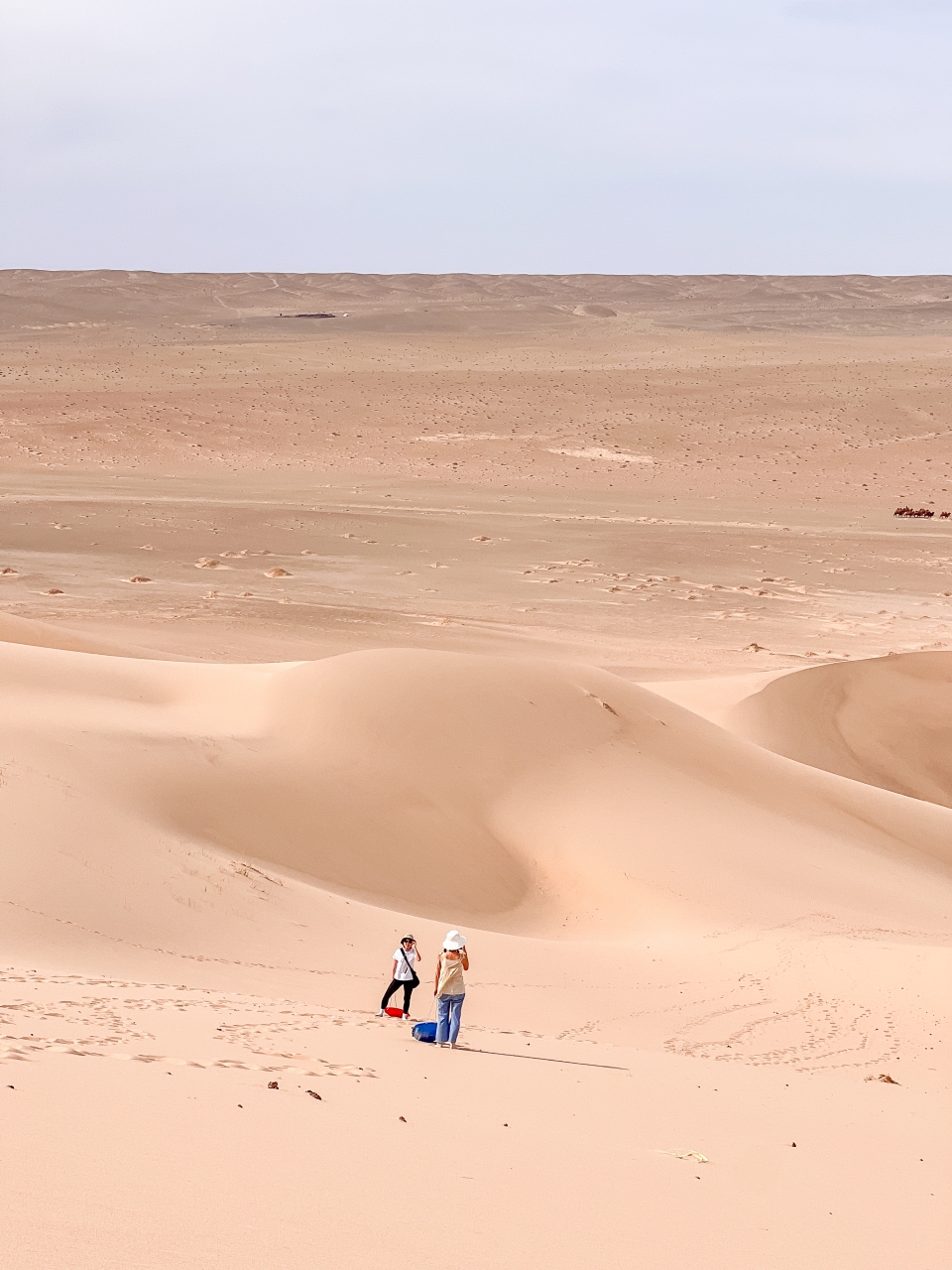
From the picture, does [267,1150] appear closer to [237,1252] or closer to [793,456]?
[237,1252]

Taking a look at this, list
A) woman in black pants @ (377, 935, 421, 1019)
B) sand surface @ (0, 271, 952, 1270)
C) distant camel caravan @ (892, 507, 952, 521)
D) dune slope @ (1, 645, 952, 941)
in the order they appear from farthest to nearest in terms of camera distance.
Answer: distant camel caravan @ (892, 507, 952, 521) → dune slope @ (1, 645, 952, 941) → woman in black pants @ (377, 935, 421, 1019) → sand surface @ (0, 271, 952, 1270)

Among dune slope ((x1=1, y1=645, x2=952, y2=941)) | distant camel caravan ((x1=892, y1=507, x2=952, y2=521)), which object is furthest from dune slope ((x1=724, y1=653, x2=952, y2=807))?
distant camel caravan ((x1=892, y1=507, x2=952, y2=521))

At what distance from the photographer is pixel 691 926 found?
11328mm

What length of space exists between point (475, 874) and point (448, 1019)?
15.4 ft

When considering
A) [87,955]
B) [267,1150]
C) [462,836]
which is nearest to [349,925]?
[87,955]

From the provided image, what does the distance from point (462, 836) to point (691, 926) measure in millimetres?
2161

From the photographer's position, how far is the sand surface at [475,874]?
4605 mm

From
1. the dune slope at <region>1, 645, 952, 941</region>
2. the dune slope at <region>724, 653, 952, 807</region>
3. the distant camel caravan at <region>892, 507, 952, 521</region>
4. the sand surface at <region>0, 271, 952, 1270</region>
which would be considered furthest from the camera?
the distant camel caravan at <region>892, 507, 952, 521</region>

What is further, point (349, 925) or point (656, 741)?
point (656, 741)

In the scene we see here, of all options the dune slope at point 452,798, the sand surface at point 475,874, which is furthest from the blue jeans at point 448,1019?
the dune slope at point 452,798

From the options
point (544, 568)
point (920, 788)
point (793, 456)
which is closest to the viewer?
point (920, 788)

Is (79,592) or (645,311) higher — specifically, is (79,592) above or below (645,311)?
below

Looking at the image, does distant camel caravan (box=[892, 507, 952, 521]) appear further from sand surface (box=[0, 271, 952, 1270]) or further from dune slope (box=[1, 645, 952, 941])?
dune slope (box=[1, 645, 952, 941])

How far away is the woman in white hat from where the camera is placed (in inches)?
279
